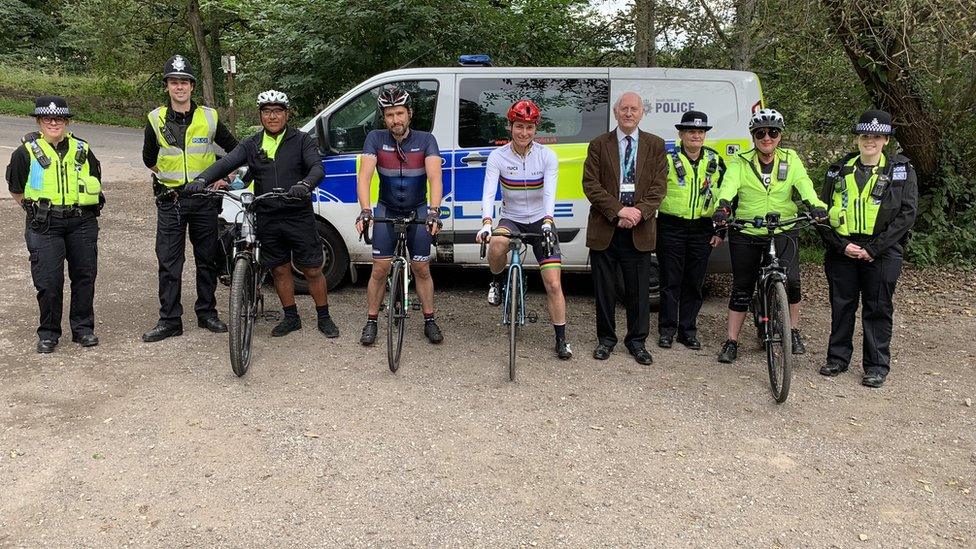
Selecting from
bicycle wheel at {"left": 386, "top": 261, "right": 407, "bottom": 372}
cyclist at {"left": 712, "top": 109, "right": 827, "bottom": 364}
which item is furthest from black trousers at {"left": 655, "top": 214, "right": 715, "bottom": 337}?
bicycle wheel at {"left": 386, "top": 261, "right": 407, "bottom": 372}

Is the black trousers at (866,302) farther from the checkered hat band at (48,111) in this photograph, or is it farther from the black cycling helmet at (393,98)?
the checkered hat band at (48,111)

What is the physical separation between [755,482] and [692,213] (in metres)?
2.47

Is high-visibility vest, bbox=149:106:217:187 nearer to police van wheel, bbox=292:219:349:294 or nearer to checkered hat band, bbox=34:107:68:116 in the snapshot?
checkered hat band, bbox=34:107:68:116

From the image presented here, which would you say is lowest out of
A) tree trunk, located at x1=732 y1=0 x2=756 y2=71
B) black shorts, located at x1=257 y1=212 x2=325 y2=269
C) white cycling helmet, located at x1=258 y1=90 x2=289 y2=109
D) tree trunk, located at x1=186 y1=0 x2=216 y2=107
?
black shorts, located at x1=257 y1=212 x2=325 y2=269

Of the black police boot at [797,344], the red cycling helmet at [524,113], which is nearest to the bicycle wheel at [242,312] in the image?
the red cycling helmet at [524,113]

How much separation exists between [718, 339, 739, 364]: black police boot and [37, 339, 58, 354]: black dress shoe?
4900mm

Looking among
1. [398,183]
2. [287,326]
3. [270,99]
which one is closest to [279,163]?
[270,99]

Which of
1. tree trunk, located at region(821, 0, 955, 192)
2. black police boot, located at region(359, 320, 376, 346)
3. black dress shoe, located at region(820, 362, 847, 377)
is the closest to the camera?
black dress shoe, located at region(820, 362, 847, 377)

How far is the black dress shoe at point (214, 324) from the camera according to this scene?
609cm

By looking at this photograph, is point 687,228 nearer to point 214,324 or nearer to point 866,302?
point 866,302

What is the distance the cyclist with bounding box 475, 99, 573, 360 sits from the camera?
5.31 metres

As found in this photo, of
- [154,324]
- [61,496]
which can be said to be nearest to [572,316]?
[154,324]

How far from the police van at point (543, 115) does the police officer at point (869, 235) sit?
1.46 m

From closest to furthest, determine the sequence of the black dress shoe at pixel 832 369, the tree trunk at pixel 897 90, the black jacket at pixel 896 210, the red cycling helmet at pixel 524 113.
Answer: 1. the black jacket at pixel 896 210
2. the red cycling helmet at pixel 524 113
3. the black dress shoe at pixel 832 369
4. the tree trunk at pixel 897 90
